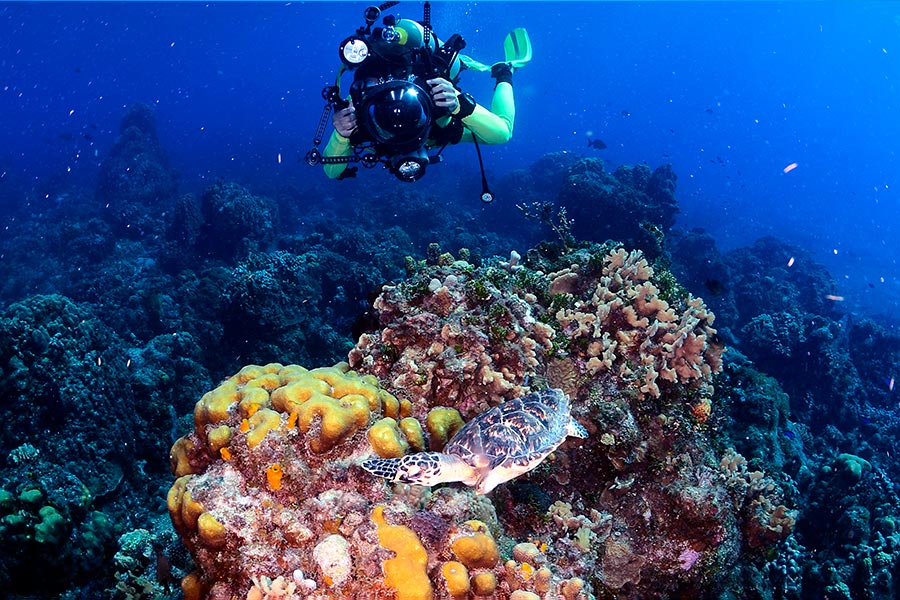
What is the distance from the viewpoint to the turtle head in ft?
8.36

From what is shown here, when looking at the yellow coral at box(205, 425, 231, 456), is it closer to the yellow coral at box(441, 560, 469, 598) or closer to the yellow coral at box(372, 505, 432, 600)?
the yellow coral at box(372, 505, 432, 600)

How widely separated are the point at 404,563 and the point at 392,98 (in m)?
3.93

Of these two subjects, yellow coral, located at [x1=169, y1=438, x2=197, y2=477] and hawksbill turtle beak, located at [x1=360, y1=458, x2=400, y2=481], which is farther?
yellow coral, located at [x1=169, y1=438, x2=197, y2=477]

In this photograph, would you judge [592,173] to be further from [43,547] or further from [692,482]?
[43,547]

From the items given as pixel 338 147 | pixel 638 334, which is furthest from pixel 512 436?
pixel 338 147

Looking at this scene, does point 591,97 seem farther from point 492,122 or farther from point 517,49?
point 492,122

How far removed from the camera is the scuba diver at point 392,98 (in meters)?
4.57

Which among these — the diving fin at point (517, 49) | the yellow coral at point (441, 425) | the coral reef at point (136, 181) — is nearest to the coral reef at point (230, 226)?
the coral reef at point (136, 181)

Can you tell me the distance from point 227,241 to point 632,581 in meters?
15.6

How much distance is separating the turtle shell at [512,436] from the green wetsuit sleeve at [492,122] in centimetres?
403

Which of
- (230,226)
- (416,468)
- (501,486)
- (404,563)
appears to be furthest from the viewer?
(230,226)

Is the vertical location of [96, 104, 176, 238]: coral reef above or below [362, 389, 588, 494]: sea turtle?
above

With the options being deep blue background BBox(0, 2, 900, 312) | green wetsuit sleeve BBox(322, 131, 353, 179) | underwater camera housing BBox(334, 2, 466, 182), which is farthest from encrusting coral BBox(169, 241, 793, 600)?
deep blue background BBox(0, 2, 900, 312)

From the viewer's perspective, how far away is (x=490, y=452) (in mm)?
2896
